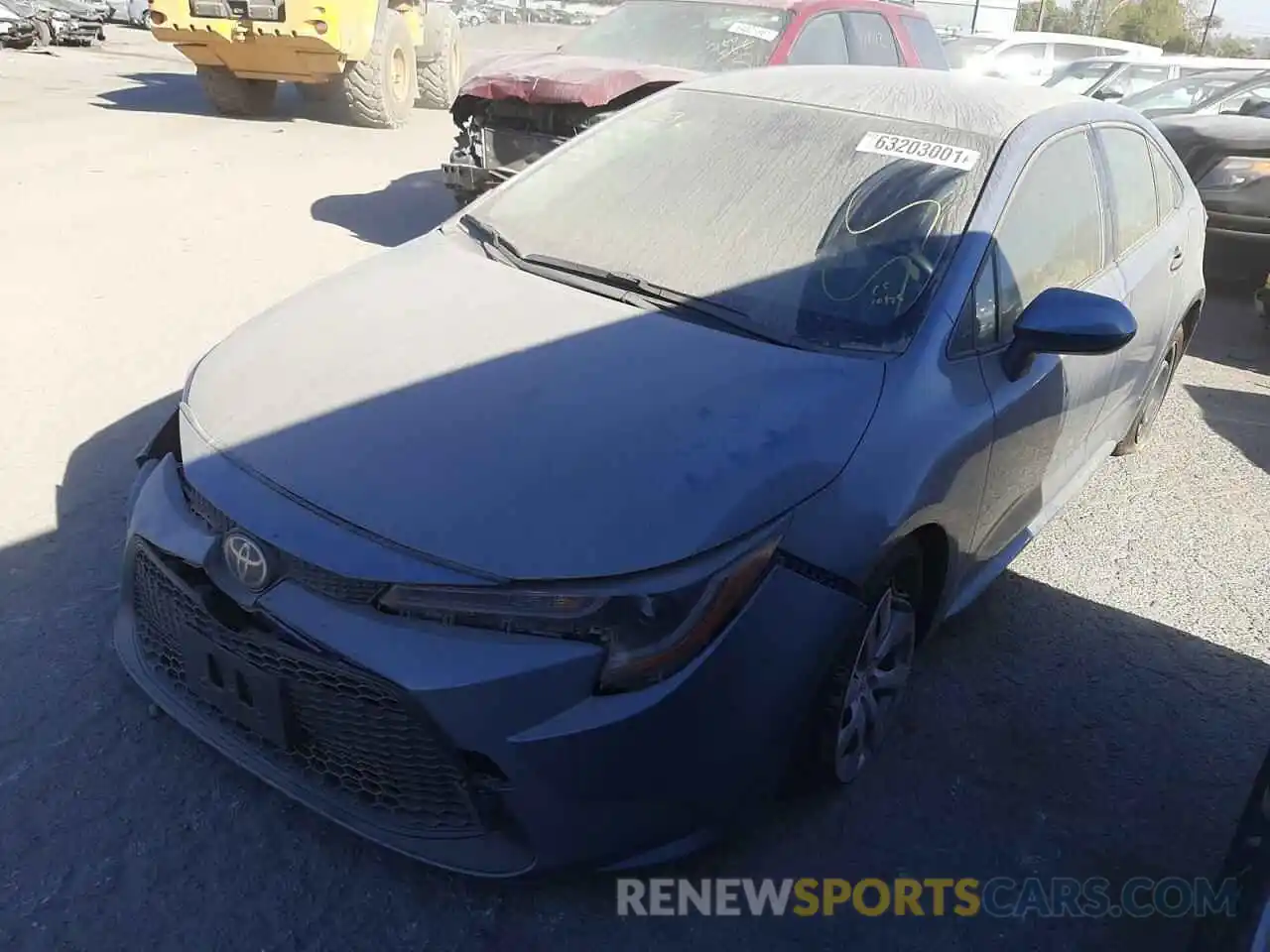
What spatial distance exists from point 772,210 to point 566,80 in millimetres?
3688

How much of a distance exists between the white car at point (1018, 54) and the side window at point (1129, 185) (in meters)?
9.38

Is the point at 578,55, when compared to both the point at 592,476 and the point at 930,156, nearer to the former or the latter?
the point at 930,156

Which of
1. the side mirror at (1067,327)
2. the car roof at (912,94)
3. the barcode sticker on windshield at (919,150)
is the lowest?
the side mirror at (1067,327)

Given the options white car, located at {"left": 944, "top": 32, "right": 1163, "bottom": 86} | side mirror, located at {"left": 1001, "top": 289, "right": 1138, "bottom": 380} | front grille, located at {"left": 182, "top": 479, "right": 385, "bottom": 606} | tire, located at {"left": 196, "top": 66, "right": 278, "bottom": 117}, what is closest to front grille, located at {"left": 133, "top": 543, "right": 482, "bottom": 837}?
front grille, located at {"left": 182, "top": 479, "right": 385, "bottom": 606}

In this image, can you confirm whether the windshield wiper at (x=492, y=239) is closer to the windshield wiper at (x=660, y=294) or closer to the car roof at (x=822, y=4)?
the windshield wiper at (x=660, y=294)

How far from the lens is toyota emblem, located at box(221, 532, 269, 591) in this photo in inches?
79.5

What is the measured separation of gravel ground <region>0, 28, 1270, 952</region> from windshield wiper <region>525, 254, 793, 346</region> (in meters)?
1.17

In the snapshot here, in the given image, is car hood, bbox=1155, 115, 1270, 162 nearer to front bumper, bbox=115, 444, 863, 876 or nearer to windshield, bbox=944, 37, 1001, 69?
windshield, bbox=944, 37, 1001, 69

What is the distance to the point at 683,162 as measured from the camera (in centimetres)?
312

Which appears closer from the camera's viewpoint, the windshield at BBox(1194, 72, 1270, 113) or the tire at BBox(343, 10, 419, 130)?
the windshield at BBox(1194, 72, 1270, 113)

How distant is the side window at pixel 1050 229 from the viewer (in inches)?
109

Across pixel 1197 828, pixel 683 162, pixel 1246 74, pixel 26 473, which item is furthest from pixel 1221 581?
pixel 1246 74

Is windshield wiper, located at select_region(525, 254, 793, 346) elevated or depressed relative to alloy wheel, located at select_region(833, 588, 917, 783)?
elevated

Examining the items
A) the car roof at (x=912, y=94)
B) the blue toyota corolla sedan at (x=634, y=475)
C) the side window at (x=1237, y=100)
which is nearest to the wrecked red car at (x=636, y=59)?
the car roof at (x=912, y=94)
